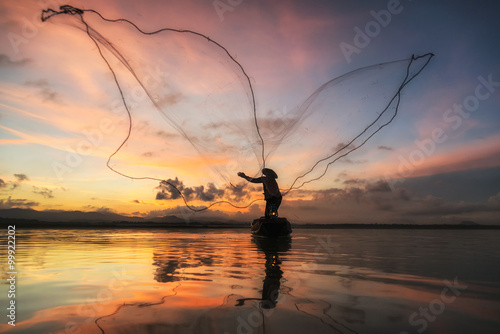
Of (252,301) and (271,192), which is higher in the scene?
(271,192)

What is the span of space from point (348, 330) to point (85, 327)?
3936mm

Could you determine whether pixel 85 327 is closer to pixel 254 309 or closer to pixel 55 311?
pixel 55 311

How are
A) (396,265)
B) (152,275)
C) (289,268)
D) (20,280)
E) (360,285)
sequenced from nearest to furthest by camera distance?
1. (360,285)
2. (20,280)
3. (152,275)
4. (289,268)
5. (396,265)

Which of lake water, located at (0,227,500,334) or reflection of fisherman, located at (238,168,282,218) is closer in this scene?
lake water, located at (0,227,500,334)

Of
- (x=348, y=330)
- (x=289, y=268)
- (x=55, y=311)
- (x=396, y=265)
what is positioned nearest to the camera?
(x=348, y=330)

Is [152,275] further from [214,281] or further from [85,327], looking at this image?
[85,327]

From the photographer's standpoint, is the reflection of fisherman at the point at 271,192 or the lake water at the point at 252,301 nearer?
the lake water at the point at 252,301

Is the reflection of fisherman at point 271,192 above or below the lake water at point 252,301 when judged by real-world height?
above

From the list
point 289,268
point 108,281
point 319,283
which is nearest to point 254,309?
point 319,283

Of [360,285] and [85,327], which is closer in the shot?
[85,327]

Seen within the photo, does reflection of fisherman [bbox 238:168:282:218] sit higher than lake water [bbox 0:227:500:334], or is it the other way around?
reflection of fisherman [bbox 238:168:282:218]

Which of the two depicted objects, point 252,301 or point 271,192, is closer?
point 252,301

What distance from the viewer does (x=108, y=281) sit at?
910 centimetres

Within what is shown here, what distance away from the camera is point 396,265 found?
1314 cm
